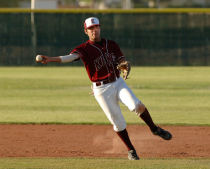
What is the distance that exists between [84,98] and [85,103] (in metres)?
0.77

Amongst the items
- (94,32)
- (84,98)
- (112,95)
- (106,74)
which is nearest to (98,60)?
(106,74)

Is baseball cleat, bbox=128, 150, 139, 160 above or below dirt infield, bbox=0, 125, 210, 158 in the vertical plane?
above

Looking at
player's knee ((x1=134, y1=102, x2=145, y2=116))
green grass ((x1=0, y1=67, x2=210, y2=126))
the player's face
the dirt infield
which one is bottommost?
green grass ((x1=0, y1=67, x2=210, y2=126))

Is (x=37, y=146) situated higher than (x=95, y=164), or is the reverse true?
(x=95, y=164)

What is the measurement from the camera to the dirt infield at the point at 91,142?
5359 millimetres

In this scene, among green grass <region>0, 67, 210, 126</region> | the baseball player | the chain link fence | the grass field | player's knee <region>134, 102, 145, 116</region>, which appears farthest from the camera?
the chain link fence

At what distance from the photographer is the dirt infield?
5.36 metres

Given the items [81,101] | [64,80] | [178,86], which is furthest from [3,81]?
[178,86]

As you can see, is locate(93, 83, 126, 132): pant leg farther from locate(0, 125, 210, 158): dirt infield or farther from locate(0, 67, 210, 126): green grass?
locate(0, 67, 210, 126): green grass

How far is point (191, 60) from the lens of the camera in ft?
63.7

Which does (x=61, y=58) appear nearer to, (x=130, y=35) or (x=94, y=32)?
(x=94, y=32)

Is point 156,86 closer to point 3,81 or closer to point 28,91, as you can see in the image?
point 28,91

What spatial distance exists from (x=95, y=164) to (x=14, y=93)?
7730mm

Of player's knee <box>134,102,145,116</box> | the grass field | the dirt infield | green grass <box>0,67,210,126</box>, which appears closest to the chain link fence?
green grass <box>0,67,210,126</box>
